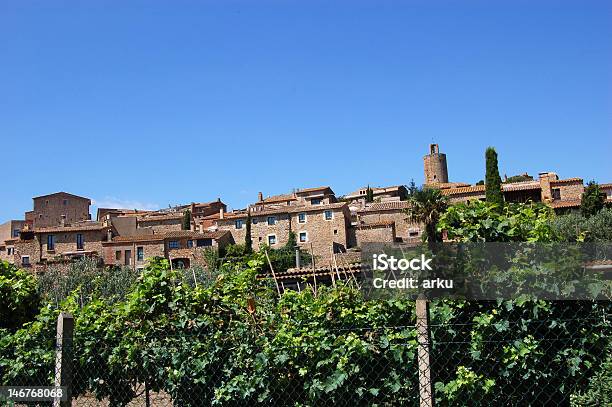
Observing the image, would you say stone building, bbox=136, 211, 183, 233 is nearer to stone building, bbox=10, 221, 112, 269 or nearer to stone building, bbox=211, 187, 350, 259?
stone building, bbox=211, 187, 350, 259

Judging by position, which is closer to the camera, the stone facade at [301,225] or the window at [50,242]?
the stone facade at [301,225]

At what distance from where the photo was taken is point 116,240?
50906 mm

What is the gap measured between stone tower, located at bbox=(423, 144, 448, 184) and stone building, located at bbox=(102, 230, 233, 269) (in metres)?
47.8

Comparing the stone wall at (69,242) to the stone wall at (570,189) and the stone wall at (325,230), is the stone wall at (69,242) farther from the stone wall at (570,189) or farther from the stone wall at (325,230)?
the stone wall at (570,189)

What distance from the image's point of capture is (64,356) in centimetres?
453

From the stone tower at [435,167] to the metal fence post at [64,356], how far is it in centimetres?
8743

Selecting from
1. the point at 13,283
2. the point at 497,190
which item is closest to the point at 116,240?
the point at 497,190

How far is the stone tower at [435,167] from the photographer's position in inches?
3529

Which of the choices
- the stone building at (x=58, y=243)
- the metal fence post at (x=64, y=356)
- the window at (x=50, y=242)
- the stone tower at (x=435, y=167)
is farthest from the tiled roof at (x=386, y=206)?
the metal fence post at (x=64, y=356)

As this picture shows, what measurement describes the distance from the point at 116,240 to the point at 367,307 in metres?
49.1

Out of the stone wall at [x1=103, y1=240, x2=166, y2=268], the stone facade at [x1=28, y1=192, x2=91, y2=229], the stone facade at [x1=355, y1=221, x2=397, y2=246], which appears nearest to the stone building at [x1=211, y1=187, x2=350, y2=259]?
the stone facade at [x1=355, y1=221, x2=397, y2=246]

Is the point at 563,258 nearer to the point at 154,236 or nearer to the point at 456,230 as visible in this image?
the point at 456,230

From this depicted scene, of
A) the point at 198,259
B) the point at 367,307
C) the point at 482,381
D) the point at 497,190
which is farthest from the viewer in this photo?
the point at 198,259

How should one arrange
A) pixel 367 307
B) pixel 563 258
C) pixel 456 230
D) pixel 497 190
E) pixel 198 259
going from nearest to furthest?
pixel 563 258 → pixel 456 230 → pixel 367 307 → pixel 497 190 → pixel 198 259
